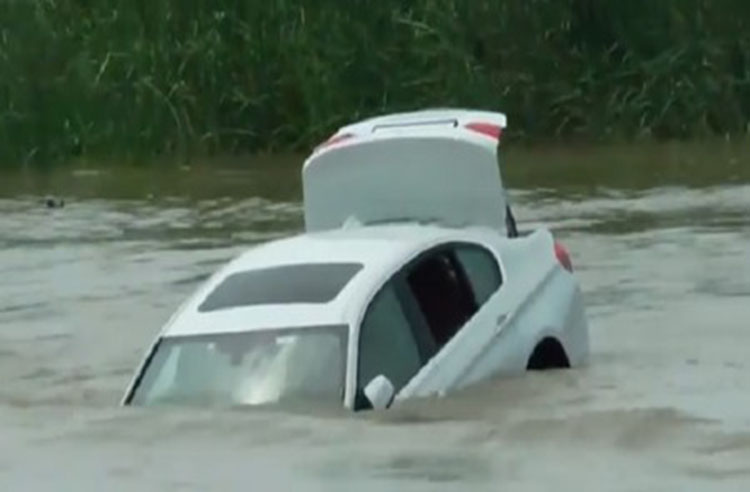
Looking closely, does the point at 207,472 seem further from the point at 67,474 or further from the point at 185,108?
the point at 185,108

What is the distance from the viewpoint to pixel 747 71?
3391cm

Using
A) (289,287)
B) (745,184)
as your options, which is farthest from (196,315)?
(745,184)

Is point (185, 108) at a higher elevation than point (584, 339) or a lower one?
lower

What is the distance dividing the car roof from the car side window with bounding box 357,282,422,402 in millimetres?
80

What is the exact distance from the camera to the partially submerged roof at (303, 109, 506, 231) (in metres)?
15.9

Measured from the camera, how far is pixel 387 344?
43.0 feet

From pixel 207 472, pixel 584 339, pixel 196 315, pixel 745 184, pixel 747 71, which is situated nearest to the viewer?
pixel 207 472

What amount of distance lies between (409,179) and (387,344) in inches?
121

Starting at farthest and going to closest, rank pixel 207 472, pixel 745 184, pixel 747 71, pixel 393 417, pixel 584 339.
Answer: pixel 747 71, pixel 745 184, pixel 584 339, pixel 393 417, pixel 207 472

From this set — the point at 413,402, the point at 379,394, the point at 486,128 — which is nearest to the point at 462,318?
the point at 413,402

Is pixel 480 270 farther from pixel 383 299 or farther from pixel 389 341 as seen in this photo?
pixel 389 341

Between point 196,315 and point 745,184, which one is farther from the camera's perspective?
point 745,184

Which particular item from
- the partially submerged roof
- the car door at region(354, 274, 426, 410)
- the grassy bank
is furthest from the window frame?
the grassy bank

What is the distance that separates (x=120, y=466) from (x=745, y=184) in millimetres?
15751
